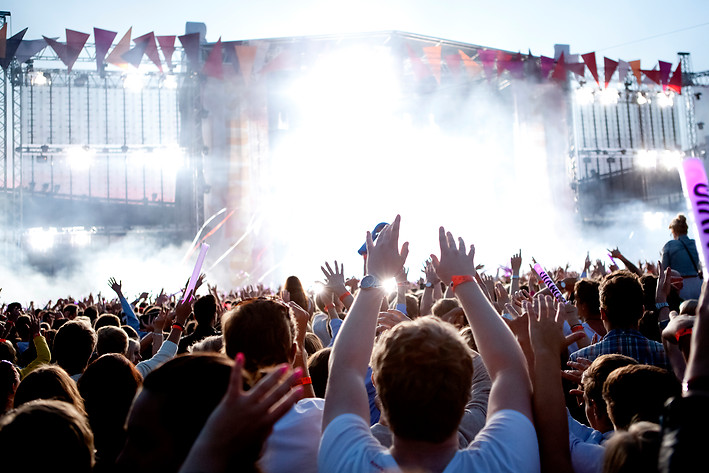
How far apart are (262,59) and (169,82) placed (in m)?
3.23

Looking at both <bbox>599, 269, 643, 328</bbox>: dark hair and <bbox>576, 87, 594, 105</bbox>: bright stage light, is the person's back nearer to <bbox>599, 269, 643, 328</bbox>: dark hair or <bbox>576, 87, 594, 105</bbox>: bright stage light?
<bbox>599, 269, 643, 328</bbox>: dark hair

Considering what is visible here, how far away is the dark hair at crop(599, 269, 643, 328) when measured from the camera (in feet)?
10.3

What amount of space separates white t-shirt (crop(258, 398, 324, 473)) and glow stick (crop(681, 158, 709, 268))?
130cm

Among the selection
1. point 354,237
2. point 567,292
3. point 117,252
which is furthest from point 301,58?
point 567,292

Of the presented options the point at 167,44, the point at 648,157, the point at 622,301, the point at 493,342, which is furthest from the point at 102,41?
the point at 648,157

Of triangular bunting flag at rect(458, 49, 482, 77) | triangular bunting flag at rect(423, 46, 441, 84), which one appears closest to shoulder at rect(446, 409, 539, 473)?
triangular bunting flag at rect(423, 46, 441, 84)

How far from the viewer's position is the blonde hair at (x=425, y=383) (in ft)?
4.76

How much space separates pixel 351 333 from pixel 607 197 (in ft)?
85.1

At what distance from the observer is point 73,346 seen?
3.35 metres

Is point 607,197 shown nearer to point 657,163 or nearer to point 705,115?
point 657,163

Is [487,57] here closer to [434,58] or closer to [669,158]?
[434,58]

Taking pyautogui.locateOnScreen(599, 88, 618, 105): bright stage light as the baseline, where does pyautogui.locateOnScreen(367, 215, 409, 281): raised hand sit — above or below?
below

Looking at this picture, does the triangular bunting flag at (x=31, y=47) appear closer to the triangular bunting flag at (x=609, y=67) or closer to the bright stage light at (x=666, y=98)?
the triangular bunting flag at (x=609, y=67)

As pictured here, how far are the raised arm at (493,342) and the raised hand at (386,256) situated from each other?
172mm
